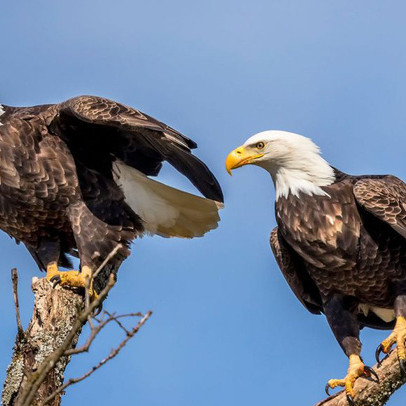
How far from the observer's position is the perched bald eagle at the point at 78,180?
5.94 m

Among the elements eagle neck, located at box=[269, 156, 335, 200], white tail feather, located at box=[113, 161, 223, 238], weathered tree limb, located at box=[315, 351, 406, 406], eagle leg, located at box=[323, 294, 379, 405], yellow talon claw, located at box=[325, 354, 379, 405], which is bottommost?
weathered tree limb, located at box=[315, 351, 406, 406]

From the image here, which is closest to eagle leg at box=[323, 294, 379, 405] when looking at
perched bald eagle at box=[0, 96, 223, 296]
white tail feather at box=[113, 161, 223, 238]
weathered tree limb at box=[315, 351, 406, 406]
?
weathered tree limb at box=[315, 351, 406, 406]

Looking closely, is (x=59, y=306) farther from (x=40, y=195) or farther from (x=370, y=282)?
(x=370, y=282)

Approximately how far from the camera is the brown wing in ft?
19.7

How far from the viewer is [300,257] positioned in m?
5.96

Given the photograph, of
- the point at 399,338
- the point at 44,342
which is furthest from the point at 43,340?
the point at 399,338

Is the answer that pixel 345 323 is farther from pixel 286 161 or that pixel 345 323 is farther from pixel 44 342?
pixel 44 342

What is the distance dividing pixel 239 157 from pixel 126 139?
89cm

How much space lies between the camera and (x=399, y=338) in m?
5.28

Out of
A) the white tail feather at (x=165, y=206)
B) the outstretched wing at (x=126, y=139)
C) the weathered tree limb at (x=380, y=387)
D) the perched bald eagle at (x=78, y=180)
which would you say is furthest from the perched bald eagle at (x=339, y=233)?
the white tail feather at (x=165, y=206)

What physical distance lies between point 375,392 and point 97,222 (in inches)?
82.3

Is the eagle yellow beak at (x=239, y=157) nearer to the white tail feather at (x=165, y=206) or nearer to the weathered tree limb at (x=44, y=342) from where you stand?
the white tail feather at (x=165, y=206)

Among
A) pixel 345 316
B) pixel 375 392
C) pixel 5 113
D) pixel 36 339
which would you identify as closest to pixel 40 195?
pixel 5 113

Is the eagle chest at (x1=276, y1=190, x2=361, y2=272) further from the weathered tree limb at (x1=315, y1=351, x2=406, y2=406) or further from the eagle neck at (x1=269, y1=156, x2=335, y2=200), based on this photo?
the weathered tree limb at (x1=315, y1=351, x2=406, y2=406)
